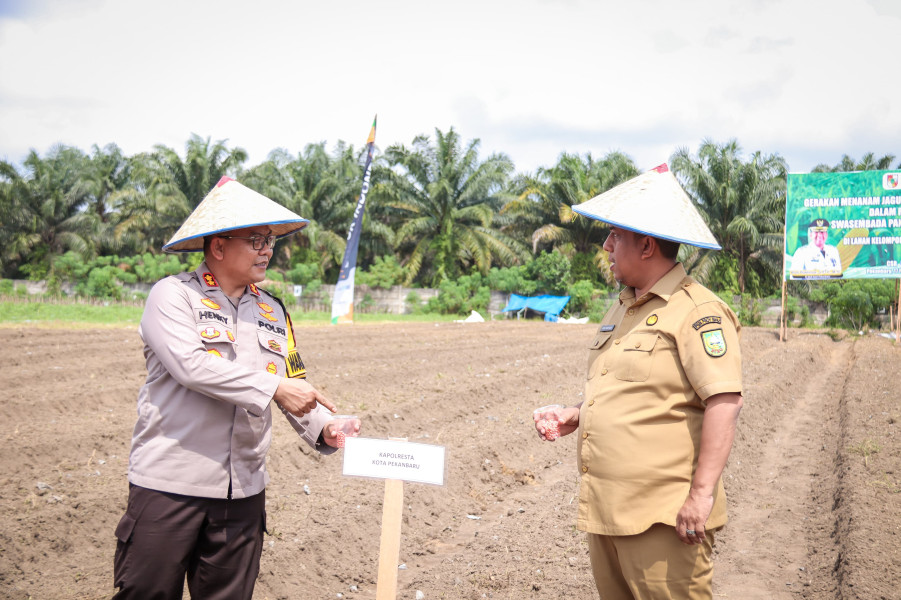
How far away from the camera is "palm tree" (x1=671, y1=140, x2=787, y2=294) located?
30.1 meters

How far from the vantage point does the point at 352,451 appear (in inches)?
116

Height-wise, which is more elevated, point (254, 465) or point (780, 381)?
point (254, 465)

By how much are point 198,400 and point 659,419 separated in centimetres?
154

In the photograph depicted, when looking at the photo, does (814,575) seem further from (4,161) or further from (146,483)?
(4,161)

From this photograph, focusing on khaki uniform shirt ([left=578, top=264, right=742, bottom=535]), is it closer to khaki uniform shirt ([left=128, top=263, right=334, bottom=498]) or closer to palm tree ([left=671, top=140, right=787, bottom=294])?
khaki uniform shirt ([left=128, top=263, right=334, bottom=498])

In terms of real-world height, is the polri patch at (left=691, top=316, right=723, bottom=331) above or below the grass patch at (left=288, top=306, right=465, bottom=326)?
above

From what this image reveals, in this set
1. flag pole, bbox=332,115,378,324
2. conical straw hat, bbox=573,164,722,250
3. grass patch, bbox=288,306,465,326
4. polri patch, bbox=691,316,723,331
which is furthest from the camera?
grass patch, bbox=288,306,465,326

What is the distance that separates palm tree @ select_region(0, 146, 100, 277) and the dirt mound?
28.3 meters

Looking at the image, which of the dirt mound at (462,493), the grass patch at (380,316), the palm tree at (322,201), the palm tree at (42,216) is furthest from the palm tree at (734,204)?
the palm tree at (42,216)

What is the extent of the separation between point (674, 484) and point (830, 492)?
14.9 ft

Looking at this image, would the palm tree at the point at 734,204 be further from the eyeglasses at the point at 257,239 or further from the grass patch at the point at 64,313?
the eyeglasses at the point at 257,239

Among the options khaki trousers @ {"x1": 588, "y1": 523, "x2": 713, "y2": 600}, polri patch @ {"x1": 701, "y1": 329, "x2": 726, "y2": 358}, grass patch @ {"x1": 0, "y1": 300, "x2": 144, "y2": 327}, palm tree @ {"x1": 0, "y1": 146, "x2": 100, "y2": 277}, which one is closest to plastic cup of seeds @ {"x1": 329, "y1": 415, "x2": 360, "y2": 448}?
khaki trousers @ {"x1": 588, "y1": 523, "x2": 713, "y2": 600}

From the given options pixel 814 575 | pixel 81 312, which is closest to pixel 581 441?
pixel 814 575

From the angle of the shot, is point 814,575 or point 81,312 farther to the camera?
point 81,312
